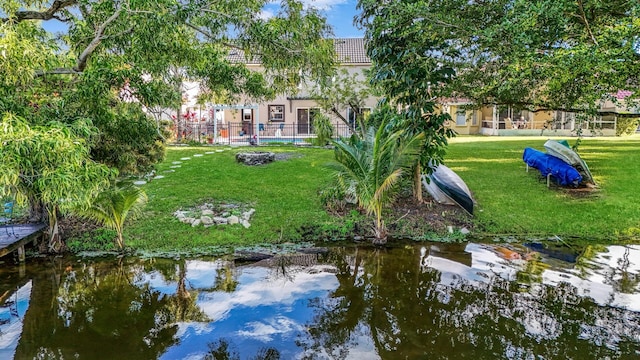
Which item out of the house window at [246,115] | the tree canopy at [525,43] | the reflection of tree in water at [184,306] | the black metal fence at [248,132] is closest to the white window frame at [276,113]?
the black metal fence at [248,132]

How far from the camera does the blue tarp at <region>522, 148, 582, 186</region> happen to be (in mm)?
10695

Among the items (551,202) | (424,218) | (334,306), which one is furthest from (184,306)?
(551,202)

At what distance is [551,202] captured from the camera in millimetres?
10094

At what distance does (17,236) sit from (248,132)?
774 inches

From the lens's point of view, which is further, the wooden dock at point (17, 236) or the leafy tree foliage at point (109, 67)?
the wooden dock at point (17, 236)

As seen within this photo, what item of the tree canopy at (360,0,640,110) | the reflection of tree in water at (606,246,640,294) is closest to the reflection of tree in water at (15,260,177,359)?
the tree canopy at (360,0,640,110)

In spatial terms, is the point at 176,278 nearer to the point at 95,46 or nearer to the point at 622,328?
the point at 95,46

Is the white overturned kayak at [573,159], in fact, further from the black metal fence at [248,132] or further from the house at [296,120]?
the black metal fence at [248,132]

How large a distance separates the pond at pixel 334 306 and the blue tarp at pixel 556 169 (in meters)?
3.16

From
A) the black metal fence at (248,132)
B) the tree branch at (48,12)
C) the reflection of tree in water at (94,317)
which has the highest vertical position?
the tree branch at (48,12)

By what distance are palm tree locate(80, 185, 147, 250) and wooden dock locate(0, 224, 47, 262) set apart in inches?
36.2

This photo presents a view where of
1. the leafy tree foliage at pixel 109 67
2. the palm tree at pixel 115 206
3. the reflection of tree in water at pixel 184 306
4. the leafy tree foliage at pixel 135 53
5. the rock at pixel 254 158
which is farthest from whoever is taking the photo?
the rock at pixel 254 158

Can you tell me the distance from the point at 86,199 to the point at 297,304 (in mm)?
3056

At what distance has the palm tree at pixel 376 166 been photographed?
8039 mm
